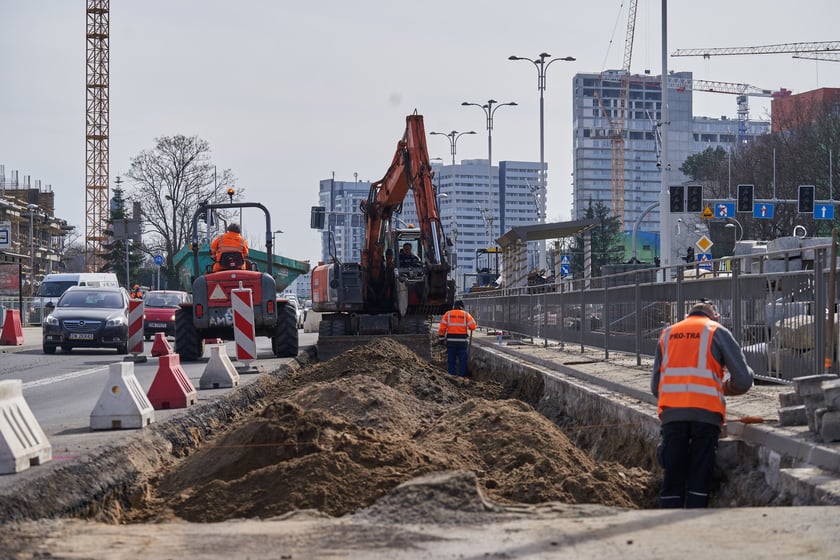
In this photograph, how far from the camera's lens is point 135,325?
899 inches

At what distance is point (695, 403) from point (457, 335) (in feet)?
42.1

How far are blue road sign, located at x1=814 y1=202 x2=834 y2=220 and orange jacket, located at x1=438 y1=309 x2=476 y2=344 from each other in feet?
93.5

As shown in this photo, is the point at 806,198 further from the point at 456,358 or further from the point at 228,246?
the point at 228,246

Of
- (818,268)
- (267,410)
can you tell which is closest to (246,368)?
(267,410)

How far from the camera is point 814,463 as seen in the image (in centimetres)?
755

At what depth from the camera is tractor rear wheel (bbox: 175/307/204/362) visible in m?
21.4

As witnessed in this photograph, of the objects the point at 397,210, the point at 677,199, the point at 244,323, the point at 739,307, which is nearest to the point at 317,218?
the point at 397,210

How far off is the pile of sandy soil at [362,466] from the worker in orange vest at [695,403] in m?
0.45

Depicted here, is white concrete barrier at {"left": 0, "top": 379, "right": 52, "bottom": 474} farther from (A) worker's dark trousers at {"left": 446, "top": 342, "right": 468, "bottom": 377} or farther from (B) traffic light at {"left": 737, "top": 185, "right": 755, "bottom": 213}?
(B) traffic light at {"left": 737, "top": 185, "right": 755, "bottom": 213}

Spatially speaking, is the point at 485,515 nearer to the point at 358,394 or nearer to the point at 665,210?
the point at 358,394

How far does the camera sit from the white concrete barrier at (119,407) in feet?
33.8

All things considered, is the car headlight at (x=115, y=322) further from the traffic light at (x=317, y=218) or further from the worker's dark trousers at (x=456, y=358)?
the worker's dark trousers at (x=456, y=358)

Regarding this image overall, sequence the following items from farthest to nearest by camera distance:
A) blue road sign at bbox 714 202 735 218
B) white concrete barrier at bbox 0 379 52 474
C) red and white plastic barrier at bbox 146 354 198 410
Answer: blue road sign at bbox 714 202 735 218, red and white plastic barrier at bbox 146 354 198 410, white concrete barrier at bbox 0 379 52 474

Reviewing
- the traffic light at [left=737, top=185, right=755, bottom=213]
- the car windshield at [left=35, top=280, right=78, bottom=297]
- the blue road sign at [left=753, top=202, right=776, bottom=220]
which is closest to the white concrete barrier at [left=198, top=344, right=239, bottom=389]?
the car windshield at [left=35, top=280, right=78, bottom=297]
